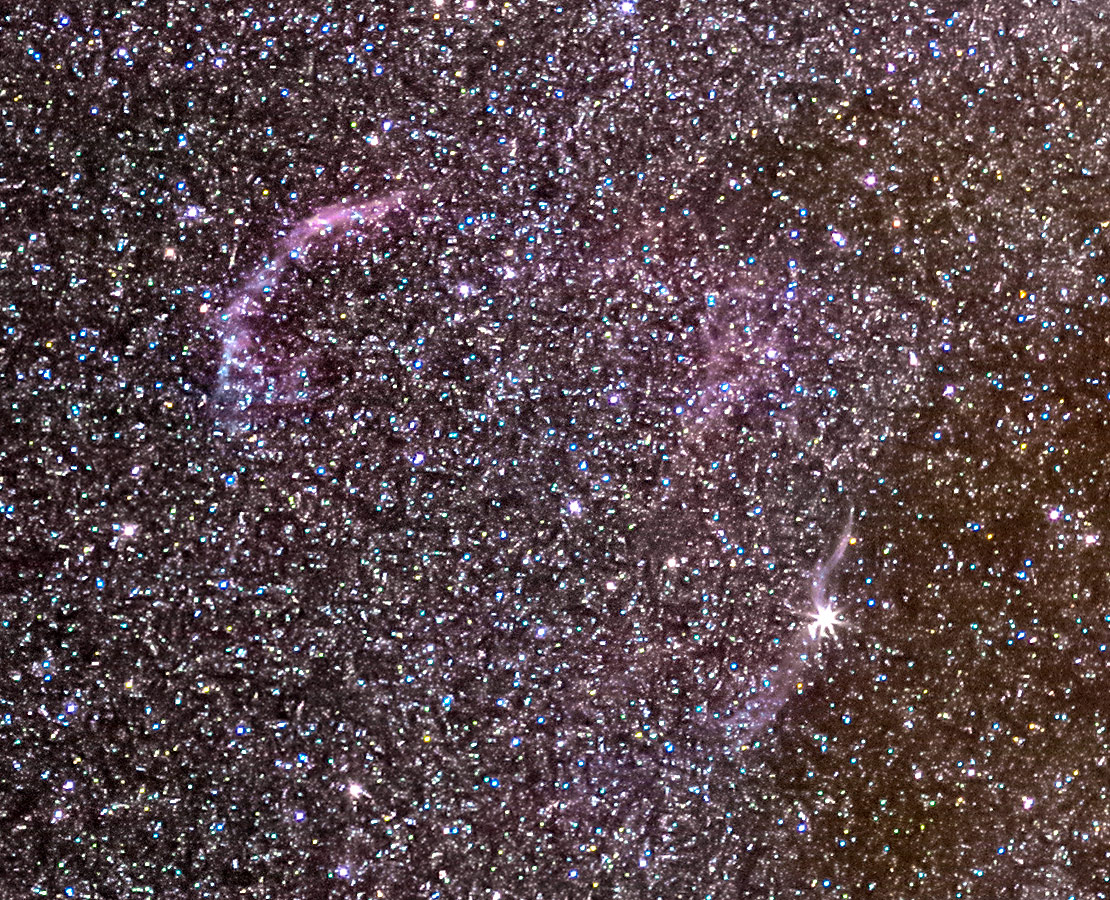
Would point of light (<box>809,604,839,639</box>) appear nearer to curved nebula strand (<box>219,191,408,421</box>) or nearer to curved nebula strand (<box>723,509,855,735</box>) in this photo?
curved nebula strand (<box>723,509,855,735</box>)

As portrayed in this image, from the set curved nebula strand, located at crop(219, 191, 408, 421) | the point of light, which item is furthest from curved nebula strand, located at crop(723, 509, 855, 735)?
curved nebula strand, located at crop(219, 191, 408, 421)

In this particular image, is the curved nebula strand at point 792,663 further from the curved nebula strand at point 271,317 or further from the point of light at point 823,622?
the curved nebula strand at point 271,317

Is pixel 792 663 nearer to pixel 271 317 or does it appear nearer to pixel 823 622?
pixel 823 622

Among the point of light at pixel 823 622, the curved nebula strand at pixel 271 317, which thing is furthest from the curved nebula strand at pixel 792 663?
the curved nebula strand at pixel 271 317

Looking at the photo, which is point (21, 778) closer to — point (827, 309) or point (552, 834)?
point (552, 834)

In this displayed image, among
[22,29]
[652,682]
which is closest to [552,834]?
[652,682]

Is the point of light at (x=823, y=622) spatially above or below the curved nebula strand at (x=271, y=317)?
below

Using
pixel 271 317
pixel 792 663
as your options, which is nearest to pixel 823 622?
pixel 792 663

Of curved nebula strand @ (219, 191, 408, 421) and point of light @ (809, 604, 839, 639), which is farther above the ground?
curved nebula strand @ (219, 191, 408, 421)
